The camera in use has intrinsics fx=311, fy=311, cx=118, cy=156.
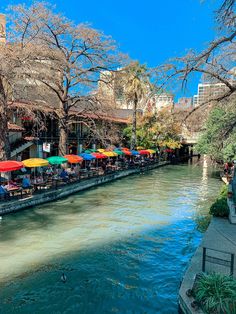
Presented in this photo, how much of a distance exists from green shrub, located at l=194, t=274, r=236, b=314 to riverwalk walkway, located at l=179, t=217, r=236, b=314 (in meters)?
0.28

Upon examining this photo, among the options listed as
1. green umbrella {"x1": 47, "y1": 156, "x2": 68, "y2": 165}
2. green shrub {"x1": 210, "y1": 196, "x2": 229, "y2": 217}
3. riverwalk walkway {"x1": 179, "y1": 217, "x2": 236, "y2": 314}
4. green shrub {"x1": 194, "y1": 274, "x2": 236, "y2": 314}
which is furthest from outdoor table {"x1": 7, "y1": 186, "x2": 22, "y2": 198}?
green shrub {"x1": 194, "y1": 274, "x2": 236, "y2": 314}

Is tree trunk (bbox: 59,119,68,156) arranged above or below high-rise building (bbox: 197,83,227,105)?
below

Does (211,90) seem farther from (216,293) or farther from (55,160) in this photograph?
(55,160)

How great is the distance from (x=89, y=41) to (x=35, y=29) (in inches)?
189

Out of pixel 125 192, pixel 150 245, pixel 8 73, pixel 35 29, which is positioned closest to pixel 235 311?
pixel 150 245

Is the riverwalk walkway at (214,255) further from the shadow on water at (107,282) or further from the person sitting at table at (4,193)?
the person sitting at table at (4,193)

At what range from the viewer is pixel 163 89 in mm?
10719

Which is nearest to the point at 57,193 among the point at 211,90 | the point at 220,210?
the point at 220,210

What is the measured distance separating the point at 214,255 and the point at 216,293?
3.58 meters

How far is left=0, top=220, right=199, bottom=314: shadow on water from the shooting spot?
8727 millimetres

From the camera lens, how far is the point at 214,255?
10602 millimetres

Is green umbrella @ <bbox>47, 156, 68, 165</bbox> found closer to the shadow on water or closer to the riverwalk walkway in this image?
the shadow on water

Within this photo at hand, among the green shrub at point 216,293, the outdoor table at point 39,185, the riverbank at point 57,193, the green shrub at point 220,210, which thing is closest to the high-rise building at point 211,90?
the green shrub at point 220,210

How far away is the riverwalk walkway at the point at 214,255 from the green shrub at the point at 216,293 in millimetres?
278
